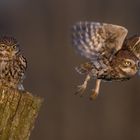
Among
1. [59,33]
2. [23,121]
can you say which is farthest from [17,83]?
[59,33]

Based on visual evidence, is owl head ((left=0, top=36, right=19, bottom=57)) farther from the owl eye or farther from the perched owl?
the owl eye

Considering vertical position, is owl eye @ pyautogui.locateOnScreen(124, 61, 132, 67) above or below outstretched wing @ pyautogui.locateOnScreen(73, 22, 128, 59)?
below

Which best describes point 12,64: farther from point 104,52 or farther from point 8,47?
point 104,52

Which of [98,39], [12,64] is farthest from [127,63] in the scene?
[12,64]

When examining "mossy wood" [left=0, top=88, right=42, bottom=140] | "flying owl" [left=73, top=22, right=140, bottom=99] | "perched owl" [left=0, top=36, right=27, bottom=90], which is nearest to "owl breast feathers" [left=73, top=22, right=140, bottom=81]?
"flying owl" [left=73, top=22, right=140, bottom=99]

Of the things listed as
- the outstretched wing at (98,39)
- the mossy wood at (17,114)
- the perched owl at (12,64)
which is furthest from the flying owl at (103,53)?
the mossy wood at (17,114)

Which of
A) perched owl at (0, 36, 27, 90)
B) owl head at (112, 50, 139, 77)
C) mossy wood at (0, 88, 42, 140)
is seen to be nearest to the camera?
mossy wood at (0, 88, 42, 140)

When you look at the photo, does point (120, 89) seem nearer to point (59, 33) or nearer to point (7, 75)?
point (59, 33)
